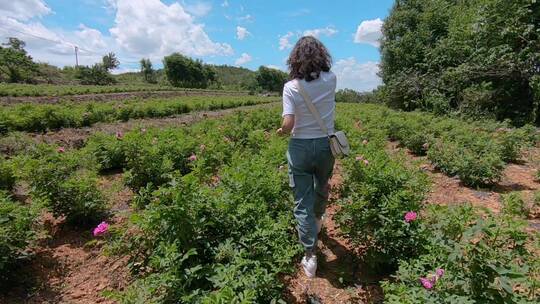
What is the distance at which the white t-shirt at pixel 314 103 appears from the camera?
9.95 ft

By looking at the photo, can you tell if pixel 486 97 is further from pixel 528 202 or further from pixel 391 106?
pixel 528 202

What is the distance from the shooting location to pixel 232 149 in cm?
713

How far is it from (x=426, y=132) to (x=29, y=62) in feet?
158

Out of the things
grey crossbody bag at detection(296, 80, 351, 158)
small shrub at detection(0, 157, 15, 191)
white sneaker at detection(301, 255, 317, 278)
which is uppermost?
A: grey crossbody bag at detection(296, 80, 351, 158)

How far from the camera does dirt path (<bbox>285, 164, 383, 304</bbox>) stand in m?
3.11

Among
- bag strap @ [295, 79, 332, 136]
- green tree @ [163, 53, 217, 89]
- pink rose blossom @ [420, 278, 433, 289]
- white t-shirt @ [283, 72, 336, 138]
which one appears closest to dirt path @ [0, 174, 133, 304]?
white t-shirt @ [283, 72, 336, 138]

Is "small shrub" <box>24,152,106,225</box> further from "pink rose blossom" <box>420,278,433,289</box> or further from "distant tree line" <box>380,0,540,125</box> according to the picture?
"distant tree line" <box>380,0,540,125</box>

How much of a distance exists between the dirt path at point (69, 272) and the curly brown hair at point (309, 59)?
2.06m

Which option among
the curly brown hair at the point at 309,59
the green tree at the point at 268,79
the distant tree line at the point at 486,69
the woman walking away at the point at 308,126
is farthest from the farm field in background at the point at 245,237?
the green tree at the point at 268,79

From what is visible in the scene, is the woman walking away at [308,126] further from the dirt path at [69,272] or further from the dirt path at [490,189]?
the dirt path at [490,189]

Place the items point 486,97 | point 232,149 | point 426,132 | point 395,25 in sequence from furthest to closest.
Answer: point 395,25, point 486,97, point 426,132, point 232,149

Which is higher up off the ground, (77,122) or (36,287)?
(77,122)

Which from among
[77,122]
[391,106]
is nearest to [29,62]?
[77,122]

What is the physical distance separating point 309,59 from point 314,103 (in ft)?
1.26
